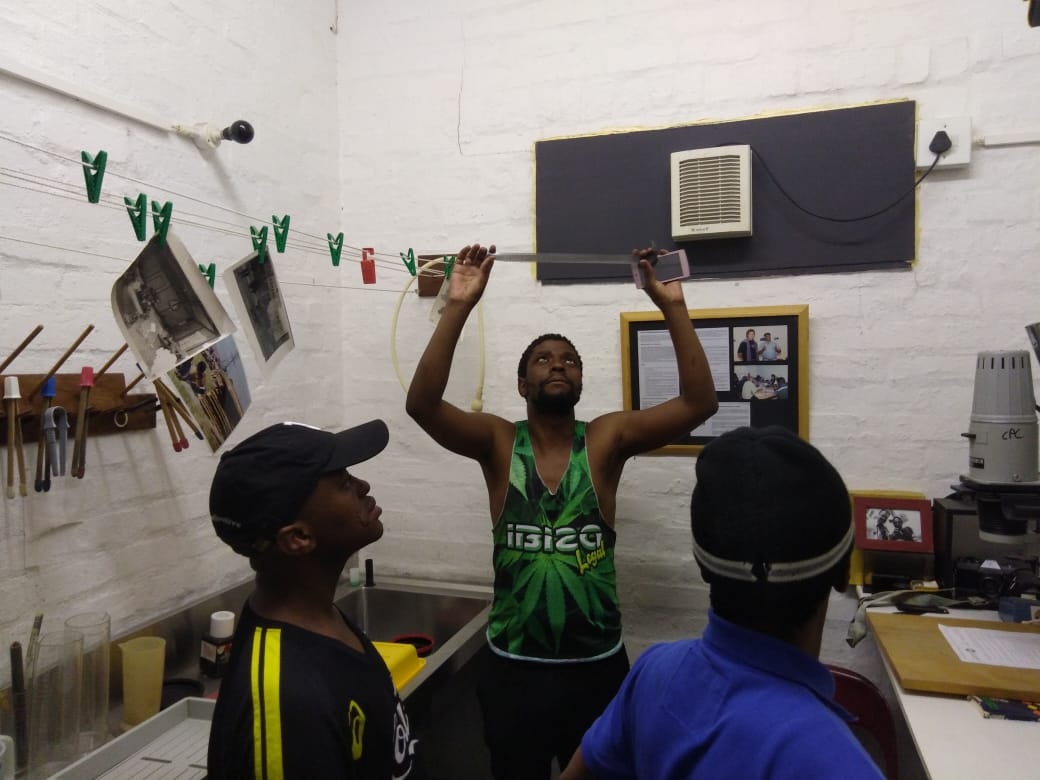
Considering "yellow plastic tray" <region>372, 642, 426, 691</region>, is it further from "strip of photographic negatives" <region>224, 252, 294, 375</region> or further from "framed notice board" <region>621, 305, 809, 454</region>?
"framed notice board" <region>621, 305, 809, 454</region>

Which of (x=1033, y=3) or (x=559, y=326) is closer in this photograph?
(x=1033, y=3)

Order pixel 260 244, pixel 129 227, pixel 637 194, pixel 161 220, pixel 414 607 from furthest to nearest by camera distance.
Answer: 1. pixel 414 607
2. pixel 637 194
3. pixel 129 227
4. pixel 260 244
5. pixel 161 220

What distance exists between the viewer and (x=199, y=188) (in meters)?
2.04

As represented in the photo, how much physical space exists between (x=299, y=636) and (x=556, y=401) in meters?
1.05

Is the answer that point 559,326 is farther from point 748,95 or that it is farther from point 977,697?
point 977,697

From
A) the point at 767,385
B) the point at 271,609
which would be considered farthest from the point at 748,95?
the point at 271,609

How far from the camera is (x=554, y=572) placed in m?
1.82

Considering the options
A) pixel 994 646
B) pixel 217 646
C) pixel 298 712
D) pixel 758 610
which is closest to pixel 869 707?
pixel 994 646

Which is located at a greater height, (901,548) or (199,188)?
(199,188)

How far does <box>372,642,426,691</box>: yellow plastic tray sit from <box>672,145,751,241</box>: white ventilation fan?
1.46 meters

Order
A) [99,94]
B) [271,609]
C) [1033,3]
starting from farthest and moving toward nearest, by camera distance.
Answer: [99,94] → [1033,3] → [271,609]

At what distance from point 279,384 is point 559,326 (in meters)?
0.96

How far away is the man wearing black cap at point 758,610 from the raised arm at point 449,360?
3.38 ft

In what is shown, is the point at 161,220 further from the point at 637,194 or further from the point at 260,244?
the point at 637,194
